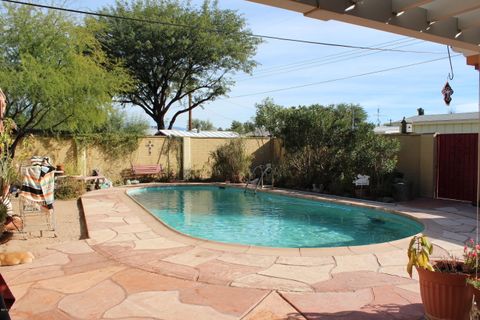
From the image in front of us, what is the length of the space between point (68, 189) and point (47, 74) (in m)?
3.23

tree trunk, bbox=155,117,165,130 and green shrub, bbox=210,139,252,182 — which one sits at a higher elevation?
tree trunk, bbox=155,117,165,130

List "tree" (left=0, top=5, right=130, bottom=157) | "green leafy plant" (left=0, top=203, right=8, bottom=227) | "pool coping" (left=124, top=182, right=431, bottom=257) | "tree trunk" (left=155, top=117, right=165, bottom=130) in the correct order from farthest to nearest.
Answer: "tree trunk" (left=155, top=117, right=165, bottom=130) → "tree" (left=0, top=5, right=130, bottom=157) → "green leafy plant" (left=0, top=203, right=8, bottom=227) → "pool coping" (left=124, top=182, right=431, bottom=257)

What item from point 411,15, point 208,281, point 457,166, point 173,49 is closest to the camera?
point 411,15

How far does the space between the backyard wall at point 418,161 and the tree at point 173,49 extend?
394 inches

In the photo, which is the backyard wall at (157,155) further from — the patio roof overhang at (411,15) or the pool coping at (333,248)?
the patio roof overhang at (411,15)

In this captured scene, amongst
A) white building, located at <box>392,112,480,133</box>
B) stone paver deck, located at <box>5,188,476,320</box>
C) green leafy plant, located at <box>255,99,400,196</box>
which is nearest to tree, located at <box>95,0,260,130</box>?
green leafy plant, located at <box>255,99,400,196</box>

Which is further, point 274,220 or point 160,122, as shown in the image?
point 160,122

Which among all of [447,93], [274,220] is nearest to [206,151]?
[274,220]

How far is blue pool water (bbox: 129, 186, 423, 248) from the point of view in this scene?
25.2ft

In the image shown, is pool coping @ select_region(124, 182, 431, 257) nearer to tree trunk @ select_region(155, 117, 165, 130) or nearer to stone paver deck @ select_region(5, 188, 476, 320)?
stone paver deck @ select_region(5, 188, 476, 320)

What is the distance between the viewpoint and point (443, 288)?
9.30 ft

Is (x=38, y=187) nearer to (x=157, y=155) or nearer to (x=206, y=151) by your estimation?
(x=157, y=155)

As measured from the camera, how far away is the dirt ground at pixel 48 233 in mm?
5734

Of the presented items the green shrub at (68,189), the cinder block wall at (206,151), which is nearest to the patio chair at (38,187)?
the green shrub at (68,189)
